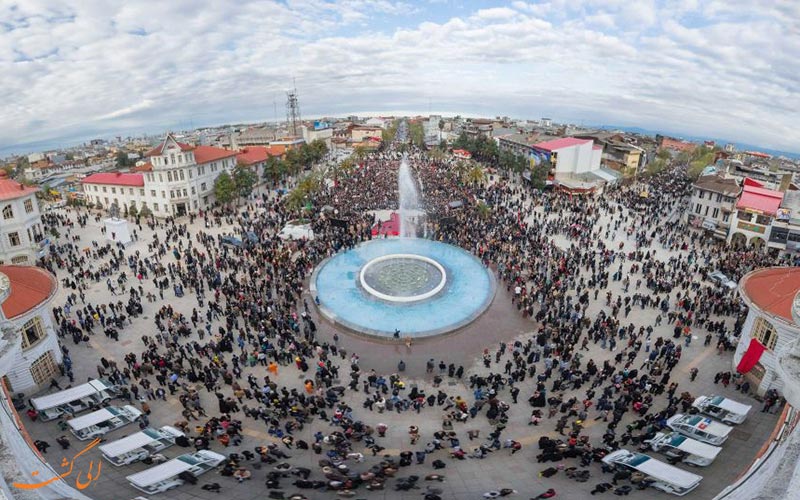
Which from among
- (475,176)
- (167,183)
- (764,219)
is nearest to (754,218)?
(764,219)

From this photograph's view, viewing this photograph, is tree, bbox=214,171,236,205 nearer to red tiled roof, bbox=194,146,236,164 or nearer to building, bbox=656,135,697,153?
red tiled roof, bbox=194,146,236,164

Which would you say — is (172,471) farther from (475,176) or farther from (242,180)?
(475,176)

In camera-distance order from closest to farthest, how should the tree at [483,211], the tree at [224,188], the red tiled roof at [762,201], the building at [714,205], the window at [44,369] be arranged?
the window at [44,369], the red tiled roof at [762,201], the building at [714,205], the tree at [483,211], the tree at [224,188]

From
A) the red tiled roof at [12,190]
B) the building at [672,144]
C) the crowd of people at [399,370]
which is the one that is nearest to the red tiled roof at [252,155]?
the crowd of people at [399,370]

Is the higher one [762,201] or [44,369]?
[762,201]

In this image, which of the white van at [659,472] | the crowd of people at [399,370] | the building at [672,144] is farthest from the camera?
the building at [672,144]

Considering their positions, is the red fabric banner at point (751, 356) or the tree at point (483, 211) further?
the tree at point (483, 211)

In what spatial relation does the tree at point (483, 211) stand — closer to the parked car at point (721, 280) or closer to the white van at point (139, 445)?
the parked car at point (721, 280)
